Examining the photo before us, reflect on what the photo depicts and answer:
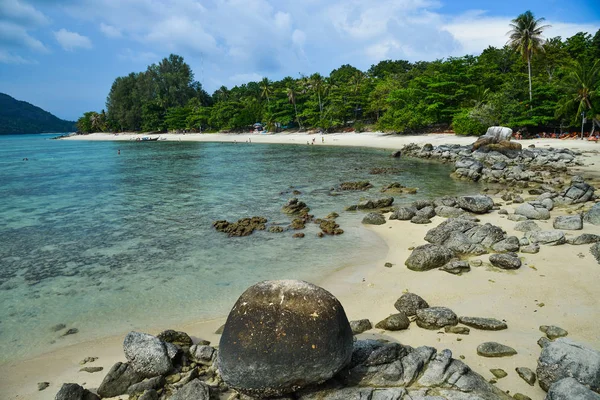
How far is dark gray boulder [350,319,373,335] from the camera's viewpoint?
880 centimetres

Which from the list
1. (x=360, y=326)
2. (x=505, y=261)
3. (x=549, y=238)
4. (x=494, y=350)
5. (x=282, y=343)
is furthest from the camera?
(x=549, y=238)

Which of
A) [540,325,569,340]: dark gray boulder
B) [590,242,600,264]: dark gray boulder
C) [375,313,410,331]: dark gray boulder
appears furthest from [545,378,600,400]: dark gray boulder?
[590,242,600,264]: dark gray boulder

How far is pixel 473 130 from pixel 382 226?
1790 inches

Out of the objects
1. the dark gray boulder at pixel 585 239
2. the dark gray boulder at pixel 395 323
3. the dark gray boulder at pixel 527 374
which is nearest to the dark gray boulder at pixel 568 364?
the dark gray boulder at pixel 527 374

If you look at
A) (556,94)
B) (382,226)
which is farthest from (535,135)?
(382,226)

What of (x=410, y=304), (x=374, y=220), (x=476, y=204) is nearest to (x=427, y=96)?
(x=476, y=204)

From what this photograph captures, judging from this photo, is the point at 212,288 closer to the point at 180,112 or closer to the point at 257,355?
the point at 257,355

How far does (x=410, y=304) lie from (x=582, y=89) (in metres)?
47.8

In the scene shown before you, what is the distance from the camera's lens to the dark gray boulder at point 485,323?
8344 mm

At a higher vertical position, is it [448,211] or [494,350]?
[448,211]

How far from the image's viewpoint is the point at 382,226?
18000 millimetres

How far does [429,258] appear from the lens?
40.1 feet

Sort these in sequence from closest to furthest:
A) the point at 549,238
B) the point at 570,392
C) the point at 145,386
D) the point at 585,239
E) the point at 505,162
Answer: the point at 570,392
the point at 145,386
the point at 585,239
the point at 549,238
the point at 505,162

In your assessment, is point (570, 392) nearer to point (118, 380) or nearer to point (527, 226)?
point (118, 380)
